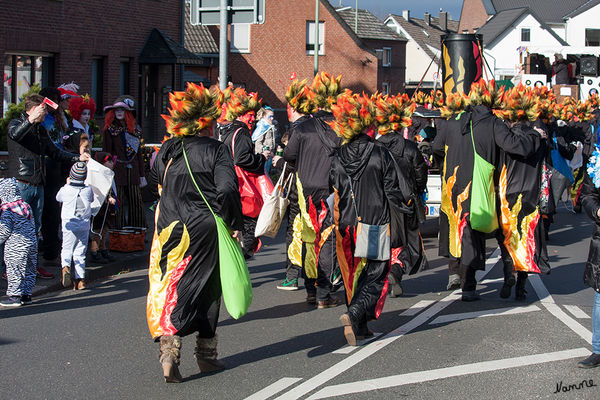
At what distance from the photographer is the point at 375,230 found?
23.3 ft

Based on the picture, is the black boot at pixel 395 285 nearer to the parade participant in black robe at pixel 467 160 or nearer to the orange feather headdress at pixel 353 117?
the parade participant in black robe at pixel 467 160

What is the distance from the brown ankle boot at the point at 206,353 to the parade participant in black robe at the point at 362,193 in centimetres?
129

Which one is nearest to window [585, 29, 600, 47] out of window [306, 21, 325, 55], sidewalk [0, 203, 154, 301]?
window [306, 21, 325, 55]

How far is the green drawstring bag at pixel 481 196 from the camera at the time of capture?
8.73m

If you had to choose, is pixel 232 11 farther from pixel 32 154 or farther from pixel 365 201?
pixel 365 201

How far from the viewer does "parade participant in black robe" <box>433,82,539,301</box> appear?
871cm

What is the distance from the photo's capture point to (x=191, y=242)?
602 centimetres

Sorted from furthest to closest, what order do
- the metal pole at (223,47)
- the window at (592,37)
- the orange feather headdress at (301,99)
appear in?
1. the window at (592,37)
2. the metal pole at (223,47)
3. the orange feather headdress at (301,99)

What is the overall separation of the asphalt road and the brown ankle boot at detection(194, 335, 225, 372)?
2.9 inches

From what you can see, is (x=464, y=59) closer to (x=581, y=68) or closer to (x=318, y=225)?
(x=581, y=68)

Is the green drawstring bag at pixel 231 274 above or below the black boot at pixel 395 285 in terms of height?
above

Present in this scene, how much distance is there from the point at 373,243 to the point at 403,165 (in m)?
2.51

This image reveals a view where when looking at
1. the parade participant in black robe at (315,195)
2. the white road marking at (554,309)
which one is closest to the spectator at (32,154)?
the parade participant in black robe at (315,195)

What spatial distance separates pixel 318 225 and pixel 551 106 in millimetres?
4812
